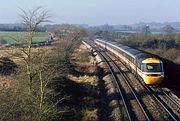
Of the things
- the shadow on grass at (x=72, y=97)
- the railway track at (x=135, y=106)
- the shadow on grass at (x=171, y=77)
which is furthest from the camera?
the shadow on grass at (x=171, y=77)

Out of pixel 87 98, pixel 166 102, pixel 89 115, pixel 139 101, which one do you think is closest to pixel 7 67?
pixel 87 98

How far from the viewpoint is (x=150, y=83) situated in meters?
35.1

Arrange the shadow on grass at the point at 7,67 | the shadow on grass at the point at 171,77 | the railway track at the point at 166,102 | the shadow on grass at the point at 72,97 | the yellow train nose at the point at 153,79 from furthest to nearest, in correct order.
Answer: the shadow on grass at the point at 7,67 → the shadow on grass at the point at 171,77 → the yellow train nose at the point at 153,79 → the shadow on grass at the point at 72,97 → the railway track at the point at 166,102

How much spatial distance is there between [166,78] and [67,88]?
998 centimetres

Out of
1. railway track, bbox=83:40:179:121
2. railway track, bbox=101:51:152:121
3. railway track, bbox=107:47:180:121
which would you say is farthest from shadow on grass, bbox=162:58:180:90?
railway track, bbox=101:51:152:121

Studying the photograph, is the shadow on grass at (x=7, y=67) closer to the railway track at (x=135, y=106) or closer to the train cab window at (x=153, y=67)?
the railway track at (x=135, y=106)

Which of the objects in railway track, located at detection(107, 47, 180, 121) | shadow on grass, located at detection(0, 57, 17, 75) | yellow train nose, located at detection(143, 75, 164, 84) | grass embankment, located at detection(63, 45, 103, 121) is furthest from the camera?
shadow on grass, located at detection(0, 57, 17, 75)

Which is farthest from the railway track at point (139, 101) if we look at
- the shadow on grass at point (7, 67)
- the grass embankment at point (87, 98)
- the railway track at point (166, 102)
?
the shadow on grass at point (7, 67)

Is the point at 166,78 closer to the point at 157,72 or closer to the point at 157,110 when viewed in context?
the point at 157,72

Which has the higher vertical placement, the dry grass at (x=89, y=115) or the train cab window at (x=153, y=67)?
the train cab window at (x=153, y=67)

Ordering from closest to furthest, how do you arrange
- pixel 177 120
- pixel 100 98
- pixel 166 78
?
pixel 177 120 → pixel 100 98 → pixel 166 78

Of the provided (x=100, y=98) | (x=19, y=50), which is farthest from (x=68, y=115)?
(x=100, y=98)

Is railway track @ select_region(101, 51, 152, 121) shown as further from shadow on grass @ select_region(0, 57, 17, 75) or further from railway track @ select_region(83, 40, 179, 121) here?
shadow on grass @ select_region(0, 57, 17, 75)

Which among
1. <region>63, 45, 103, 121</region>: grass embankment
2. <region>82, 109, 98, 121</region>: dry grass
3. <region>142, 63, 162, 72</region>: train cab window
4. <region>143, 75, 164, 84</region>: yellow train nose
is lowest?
<region>63, 45, 103, 121</region>: grass embankment
